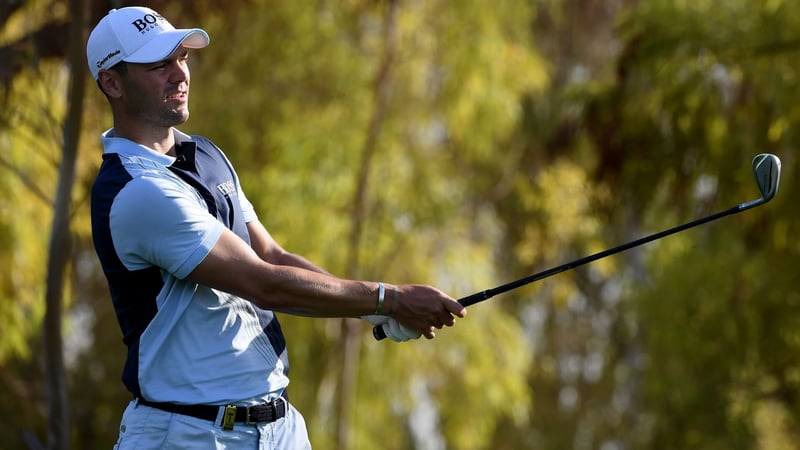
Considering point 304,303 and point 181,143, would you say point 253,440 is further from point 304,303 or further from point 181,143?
point 181,143

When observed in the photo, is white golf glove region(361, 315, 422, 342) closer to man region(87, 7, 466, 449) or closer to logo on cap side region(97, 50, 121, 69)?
man region(87, 7, 466, 449)

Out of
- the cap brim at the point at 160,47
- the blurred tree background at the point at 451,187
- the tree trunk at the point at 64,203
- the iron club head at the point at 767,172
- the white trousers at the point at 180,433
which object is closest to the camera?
the white trousers at the point at 180,433

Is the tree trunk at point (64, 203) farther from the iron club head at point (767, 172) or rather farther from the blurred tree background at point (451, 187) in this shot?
the iron club head at point (767, 172)

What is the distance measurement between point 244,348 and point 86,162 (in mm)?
6816

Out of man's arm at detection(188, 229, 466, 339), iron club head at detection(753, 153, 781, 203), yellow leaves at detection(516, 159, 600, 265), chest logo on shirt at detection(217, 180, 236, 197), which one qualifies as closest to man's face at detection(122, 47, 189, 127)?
chest logo on shirt at detection(217, 180, 236, 197)

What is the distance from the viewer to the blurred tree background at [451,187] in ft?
30.4

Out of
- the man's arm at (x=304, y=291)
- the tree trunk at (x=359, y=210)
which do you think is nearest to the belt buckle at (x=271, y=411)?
the man's arm at (x=304, y=291)

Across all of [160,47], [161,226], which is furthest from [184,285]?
[160,47]

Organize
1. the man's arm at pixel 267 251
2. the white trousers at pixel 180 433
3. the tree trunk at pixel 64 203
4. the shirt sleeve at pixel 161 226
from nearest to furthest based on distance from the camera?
the shirt sleeve at pixel 161 226 < the white trousers at pixel 180 433 < the man's arm at pixel 267 251 < the tree trunk at pixel 64 203

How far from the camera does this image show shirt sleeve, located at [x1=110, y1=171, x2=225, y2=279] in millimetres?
3496

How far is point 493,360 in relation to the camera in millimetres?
14656

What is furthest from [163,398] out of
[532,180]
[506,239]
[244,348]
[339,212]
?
[506,239]

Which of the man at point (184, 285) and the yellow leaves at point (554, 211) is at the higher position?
the yellow leaves at point (554, 211)

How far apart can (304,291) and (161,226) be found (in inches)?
16.3
